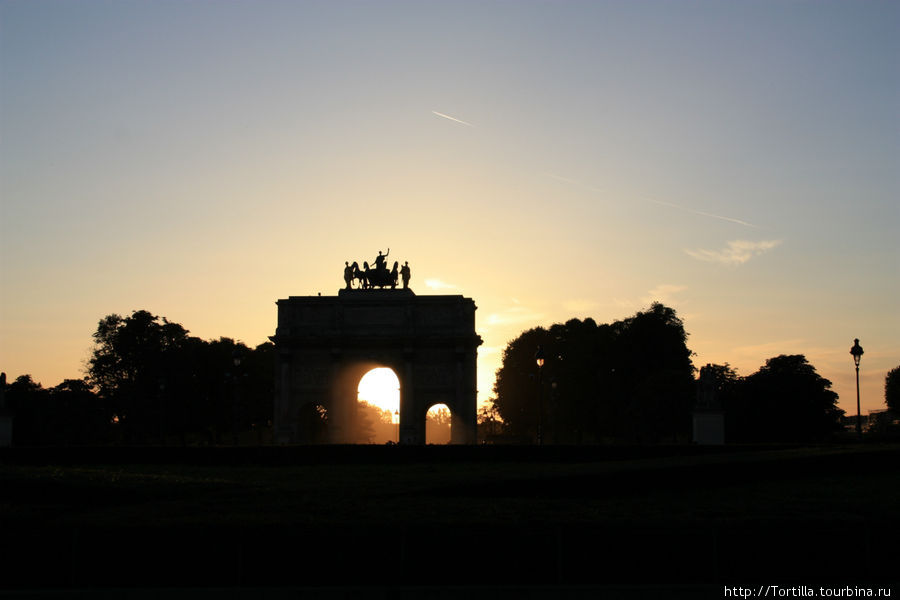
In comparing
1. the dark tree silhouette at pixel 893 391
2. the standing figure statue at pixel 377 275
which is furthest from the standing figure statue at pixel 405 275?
the dark tree silhouette at pixel 893 391

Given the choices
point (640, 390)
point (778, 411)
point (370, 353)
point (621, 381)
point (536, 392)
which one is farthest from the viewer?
point (536, 392)

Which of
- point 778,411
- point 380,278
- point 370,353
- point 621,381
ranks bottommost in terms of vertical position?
point 778,411

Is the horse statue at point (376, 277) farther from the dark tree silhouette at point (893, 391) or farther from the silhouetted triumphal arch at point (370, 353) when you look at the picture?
the dark tree silhouette at point (893, 391)

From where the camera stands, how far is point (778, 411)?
252 ft

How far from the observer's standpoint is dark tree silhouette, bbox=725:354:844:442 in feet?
251

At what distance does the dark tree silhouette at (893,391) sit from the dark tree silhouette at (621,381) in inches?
970

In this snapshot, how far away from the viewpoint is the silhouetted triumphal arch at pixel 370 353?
70875 millimetres

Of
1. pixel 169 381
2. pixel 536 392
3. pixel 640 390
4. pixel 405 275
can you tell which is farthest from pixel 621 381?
pixel 169 381

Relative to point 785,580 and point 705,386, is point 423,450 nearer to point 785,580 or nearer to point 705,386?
point 705,386

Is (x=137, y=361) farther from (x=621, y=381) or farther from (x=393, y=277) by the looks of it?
(x=621, y=381)

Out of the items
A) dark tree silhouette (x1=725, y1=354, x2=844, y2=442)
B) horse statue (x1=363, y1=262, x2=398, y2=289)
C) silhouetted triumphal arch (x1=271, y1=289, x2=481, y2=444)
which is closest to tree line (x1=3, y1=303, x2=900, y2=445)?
dark tree silhouette (x1=725, y1=354, x2=844, y2=442)

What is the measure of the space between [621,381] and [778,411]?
17.1 metres

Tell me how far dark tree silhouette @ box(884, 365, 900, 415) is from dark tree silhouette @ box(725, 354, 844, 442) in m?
25.8

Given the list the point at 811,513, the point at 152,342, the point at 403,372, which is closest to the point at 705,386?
the point at 403,372
